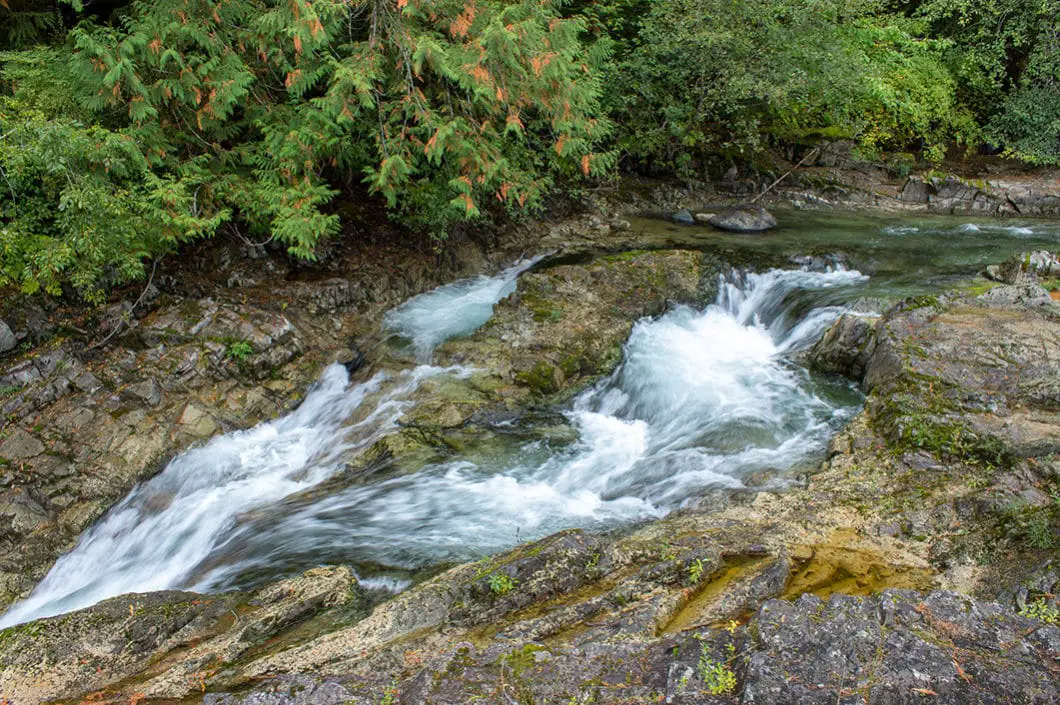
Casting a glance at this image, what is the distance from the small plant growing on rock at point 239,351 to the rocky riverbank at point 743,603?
4.72 feet

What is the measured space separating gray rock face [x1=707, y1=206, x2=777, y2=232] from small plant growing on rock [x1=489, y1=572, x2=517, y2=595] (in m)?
12.0

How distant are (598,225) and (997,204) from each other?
1117 cm

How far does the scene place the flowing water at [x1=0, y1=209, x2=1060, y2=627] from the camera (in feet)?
20.1

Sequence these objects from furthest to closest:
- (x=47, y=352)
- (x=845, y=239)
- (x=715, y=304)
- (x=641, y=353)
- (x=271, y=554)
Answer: (x=845, y=239), (x=715, y=304), (x=641, y=353), (x=47, y=352), (x=271, y=554)

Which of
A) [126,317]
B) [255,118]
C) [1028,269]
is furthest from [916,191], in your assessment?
[126,317]

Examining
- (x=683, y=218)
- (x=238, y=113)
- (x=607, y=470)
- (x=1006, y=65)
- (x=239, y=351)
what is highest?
(x=238, y=113)

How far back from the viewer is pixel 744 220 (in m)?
14.6

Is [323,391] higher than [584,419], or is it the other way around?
[323,391]

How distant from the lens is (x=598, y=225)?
14266 mm

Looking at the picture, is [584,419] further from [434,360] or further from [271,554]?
Answer: [271,554]

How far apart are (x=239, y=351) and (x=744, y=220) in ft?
36.7

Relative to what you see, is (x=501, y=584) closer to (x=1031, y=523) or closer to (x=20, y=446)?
(x=1031, y=523)

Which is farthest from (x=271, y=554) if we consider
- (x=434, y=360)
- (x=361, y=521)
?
(x=434, y=360)

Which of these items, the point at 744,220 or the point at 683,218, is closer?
the point at 744,220
